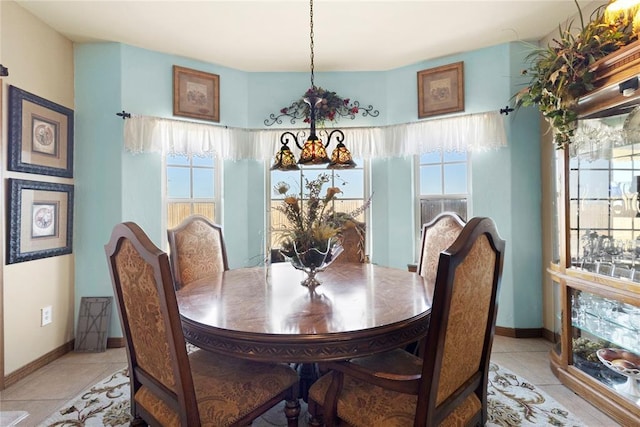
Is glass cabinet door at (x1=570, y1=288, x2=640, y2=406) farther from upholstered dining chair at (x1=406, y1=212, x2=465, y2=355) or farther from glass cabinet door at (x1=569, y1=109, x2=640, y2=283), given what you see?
upholstered dining chair at (x1=406, y1=212, x2=465, y2=355)

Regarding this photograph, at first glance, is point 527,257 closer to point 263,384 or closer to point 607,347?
point 607,347

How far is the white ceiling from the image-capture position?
2.51 m

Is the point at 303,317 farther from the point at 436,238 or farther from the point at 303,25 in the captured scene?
the point at 303,25

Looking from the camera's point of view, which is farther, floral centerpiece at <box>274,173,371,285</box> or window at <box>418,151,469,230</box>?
window at <box>418,151,469,230</box>

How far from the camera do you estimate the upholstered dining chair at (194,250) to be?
7.68 feet

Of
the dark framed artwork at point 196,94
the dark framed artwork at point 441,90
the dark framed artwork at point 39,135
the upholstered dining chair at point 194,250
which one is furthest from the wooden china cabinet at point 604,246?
the dark framed artwork at point 39,135

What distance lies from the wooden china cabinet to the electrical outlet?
387 centimetres

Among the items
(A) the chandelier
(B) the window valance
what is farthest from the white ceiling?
(A) the chandelier

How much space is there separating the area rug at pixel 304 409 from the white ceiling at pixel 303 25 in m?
2.73

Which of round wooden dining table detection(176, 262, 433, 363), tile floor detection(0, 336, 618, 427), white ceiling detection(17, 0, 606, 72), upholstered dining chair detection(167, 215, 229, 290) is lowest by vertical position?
tile floor detection(0, 336, 618, 427)

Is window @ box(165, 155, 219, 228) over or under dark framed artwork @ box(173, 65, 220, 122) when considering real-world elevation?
under

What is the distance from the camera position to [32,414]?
78.9 inches

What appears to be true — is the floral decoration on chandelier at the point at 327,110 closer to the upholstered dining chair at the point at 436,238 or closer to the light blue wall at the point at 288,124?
the light blue wall at the point at 288,124

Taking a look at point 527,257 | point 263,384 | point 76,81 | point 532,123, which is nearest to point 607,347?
point 527,257
